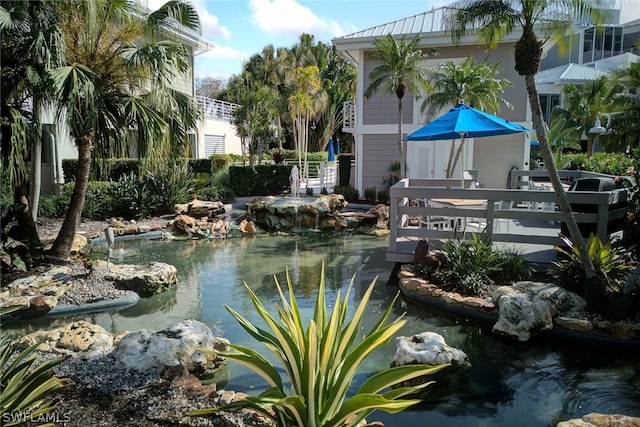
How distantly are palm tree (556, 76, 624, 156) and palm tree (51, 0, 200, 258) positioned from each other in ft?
79.0

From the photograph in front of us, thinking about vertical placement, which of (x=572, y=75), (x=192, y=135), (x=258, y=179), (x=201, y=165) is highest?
(x=572, y=75)

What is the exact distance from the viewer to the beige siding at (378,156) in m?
16.9

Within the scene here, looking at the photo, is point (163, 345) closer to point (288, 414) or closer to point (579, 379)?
point (288, 414)

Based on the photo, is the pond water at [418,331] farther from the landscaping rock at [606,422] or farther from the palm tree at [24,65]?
the palm tree at [24,65]

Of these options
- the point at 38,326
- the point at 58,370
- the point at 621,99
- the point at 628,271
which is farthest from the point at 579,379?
the point at 621,99

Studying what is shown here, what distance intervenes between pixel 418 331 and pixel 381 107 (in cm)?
1202

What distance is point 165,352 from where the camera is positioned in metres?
4.60

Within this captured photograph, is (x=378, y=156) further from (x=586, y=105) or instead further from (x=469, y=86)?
(x=586, y=105)

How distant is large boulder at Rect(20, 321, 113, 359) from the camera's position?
4867 millimetres

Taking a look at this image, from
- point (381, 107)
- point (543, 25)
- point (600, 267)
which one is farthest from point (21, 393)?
point (381, 107)

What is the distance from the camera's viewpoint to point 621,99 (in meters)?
19.7

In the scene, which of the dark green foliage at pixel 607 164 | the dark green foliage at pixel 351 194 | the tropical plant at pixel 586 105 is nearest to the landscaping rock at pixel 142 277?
the dark green foliage at pixel 607 164

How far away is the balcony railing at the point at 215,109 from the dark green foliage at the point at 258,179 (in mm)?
5980

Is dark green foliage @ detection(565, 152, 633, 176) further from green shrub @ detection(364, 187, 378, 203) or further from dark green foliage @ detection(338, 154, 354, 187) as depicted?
dark green foliage @ detection(338, 154, 354, 187)
